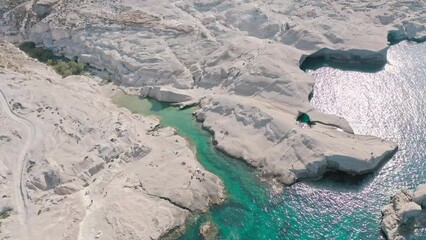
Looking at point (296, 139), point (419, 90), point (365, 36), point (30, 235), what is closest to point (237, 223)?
point (296, 139)

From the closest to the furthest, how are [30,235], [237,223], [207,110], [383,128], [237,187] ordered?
[30,235] < [237,223] < [237,187] < [383,128] < [207,110]

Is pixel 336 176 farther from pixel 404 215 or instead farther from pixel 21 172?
pixel 21 172

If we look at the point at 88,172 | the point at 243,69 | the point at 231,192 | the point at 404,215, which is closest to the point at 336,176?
the point at 404,215

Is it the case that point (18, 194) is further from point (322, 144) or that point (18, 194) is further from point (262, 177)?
point (322, 144)

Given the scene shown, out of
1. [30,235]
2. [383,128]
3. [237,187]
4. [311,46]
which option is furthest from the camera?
[311,46]

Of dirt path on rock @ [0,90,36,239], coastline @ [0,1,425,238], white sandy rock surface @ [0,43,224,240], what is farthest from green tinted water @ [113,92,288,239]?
dirt path on rock @ [0,90,36,239]

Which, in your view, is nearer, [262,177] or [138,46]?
[262,177]
